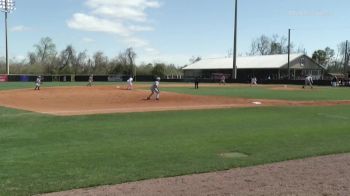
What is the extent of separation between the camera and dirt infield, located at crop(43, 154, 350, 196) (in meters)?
7.60

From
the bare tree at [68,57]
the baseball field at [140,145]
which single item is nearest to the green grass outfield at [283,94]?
the baseball field at [140,145]

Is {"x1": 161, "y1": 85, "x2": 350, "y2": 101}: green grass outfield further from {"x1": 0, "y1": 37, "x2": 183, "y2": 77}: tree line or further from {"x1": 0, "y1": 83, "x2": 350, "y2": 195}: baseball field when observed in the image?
{"x1": 0, "y1": 37, "x2": 183, "y2": 77}: tree line

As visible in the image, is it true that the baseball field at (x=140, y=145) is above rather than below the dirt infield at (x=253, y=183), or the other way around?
below

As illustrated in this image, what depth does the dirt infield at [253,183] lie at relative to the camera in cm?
760

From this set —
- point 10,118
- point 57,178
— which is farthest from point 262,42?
point 57,178

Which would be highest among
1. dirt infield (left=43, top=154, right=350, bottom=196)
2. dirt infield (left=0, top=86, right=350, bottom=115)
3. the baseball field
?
dirt infield (left=43, top=154, right=350, bottom=196)

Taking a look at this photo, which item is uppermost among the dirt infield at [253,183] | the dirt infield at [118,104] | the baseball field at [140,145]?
the dirt infield at [253,183]

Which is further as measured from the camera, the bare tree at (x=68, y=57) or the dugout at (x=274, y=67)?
the bare tree at (x=68, y=57)

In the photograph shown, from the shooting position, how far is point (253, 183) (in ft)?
27.1

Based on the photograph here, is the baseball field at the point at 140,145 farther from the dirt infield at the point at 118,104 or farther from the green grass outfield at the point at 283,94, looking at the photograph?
the green grass outfield at the point at 283,94

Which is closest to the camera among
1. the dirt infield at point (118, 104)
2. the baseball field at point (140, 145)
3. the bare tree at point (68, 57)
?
the baseball field at point (140, 145)

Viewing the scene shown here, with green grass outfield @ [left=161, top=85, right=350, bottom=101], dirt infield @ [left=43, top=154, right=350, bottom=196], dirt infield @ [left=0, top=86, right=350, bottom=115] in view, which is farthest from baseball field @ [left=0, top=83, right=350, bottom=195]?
green grass outfield @ [left=161, top=85, right=350, bottom=101]

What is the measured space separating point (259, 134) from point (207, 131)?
1816 millimetres

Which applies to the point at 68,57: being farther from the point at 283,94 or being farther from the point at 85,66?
the point at 283,94
